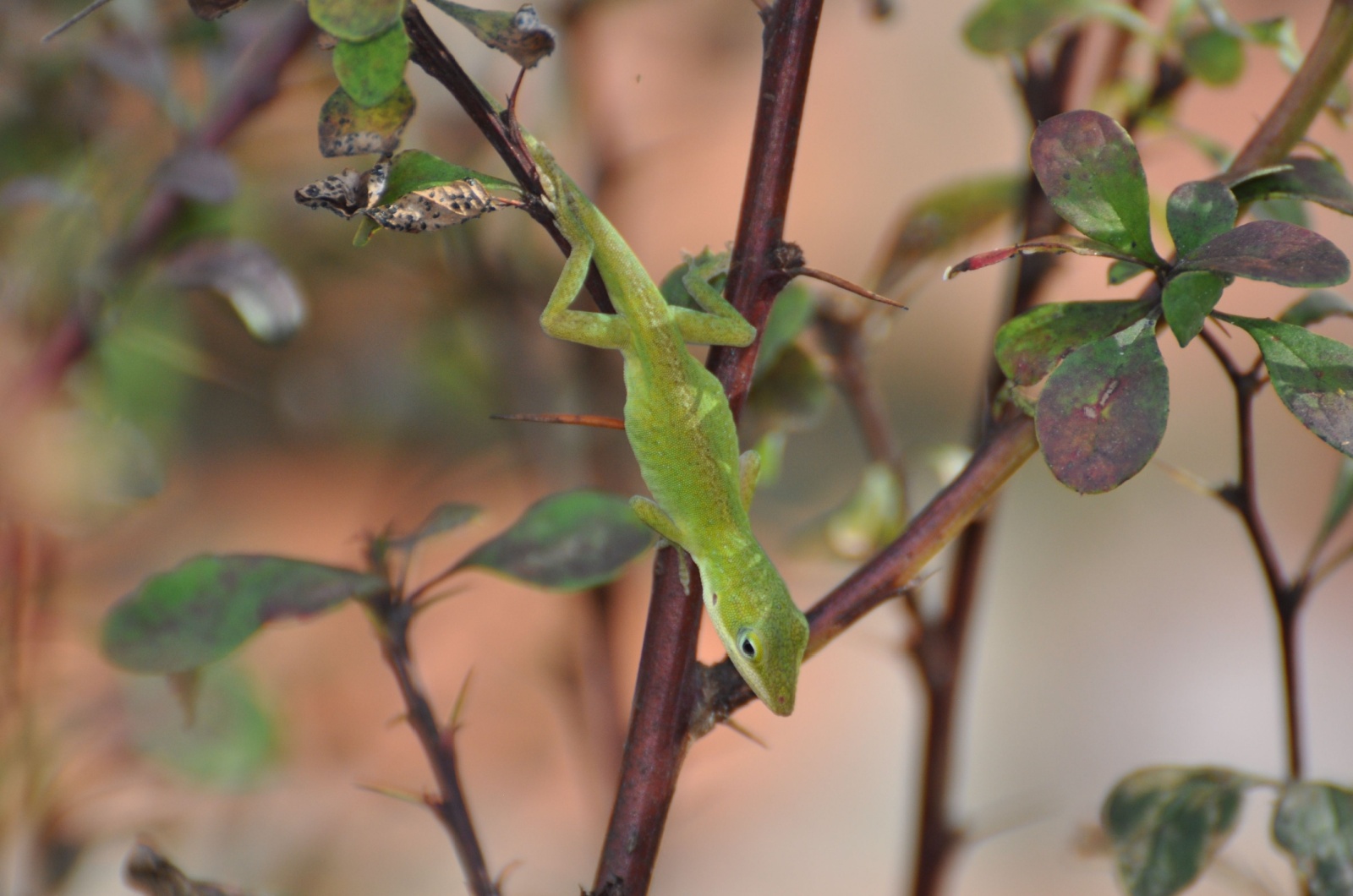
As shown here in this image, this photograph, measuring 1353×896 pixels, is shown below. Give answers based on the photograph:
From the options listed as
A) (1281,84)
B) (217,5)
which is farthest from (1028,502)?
(217,5)

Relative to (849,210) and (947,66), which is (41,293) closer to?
(849,210)

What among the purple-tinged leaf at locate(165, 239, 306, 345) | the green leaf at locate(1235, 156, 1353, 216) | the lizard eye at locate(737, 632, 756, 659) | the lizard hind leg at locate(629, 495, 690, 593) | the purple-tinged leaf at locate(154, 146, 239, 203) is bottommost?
the lizard eye at locate(737, 632, 756, 659)

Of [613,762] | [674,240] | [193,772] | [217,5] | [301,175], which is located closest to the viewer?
[217,5]

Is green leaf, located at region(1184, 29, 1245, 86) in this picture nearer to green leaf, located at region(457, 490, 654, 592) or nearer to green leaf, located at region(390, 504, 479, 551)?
green leaf, located at region(457, 490, 654, 592)

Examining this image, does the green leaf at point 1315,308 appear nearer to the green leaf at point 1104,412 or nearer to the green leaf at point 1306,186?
the green leaf at point 1306,186

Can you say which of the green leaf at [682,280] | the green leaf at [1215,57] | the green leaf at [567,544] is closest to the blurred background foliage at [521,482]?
the green leaf at [1215,57]

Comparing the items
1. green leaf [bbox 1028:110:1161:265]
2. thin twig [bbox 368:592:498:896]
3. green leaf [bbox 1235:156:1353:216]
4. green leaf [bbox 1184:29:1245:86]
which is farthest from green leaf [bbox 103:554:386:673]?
green leaf [bbox 1184:29:1245:86]

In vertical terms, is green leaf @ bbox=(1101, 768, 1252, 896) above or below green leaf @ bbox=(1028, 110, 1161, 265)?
below
